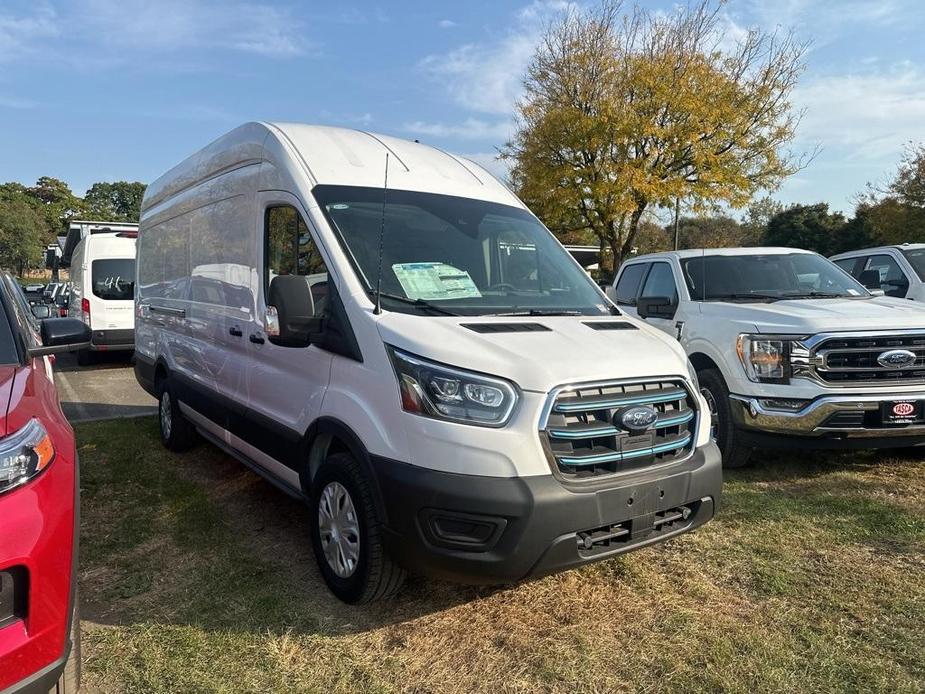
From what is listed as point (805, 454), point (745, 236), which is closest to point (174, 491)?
point (805, 454)

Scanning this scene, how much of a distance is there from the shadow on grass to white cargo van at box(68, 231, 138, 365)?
7.01 metres

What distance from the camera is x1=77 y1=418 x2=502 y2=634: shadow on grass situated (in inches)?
126

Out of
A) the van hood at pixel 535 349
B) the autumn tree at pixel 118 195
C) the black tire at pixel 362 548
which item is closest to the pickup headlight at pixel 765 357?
the van hood at pixel 535 349

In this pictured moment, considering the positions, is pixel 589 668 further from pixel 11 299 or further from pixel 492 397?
pixel 11 299

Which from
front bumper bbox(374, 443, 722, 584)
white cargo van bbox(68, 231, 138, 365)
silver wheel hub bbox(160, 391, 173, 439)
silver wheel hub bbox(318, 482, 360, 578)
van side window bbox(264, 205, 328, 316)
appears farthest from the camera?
white cargo van bbox(68, 231, 138, 365)

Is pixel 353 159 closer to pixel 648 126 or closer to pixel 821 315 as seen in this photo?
pixel 821 315

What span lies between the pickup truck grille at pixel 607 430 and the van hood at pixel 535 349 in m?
0.07

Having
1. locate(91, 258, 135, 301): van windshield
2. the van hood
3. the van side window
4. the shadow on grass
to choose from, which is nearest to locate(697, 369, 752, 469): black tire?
the van hood

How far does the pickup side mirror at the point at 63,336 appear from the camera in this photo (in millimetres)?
3428

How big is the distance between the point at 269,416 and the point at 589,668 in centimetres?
231

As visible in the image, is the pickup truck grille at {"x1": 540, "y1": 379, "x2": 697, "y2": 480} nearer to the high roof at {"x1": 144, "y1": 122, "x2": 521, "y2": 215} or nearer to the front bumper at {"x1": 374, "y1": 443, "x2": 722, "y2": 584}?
the front bumper at {"x1": 374, "y1": 443, "x2": 722, "y2": 584}

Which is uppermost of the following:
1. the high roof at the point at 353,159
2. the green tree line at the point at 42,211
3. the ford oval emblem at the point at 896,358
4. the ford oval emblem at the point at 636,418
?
the green tree line at the point at 42,211

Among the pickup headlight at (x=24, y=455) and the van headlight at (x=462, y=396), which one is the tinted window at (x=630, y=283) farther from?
the pickup headlight at (x=24, y=455)

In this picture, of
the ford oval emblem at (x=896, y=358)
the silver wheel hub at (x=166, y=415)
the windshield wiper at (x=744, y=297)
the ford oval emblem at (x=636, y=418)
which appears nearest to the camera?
the ford oval emblem at (x=636, y=418)
